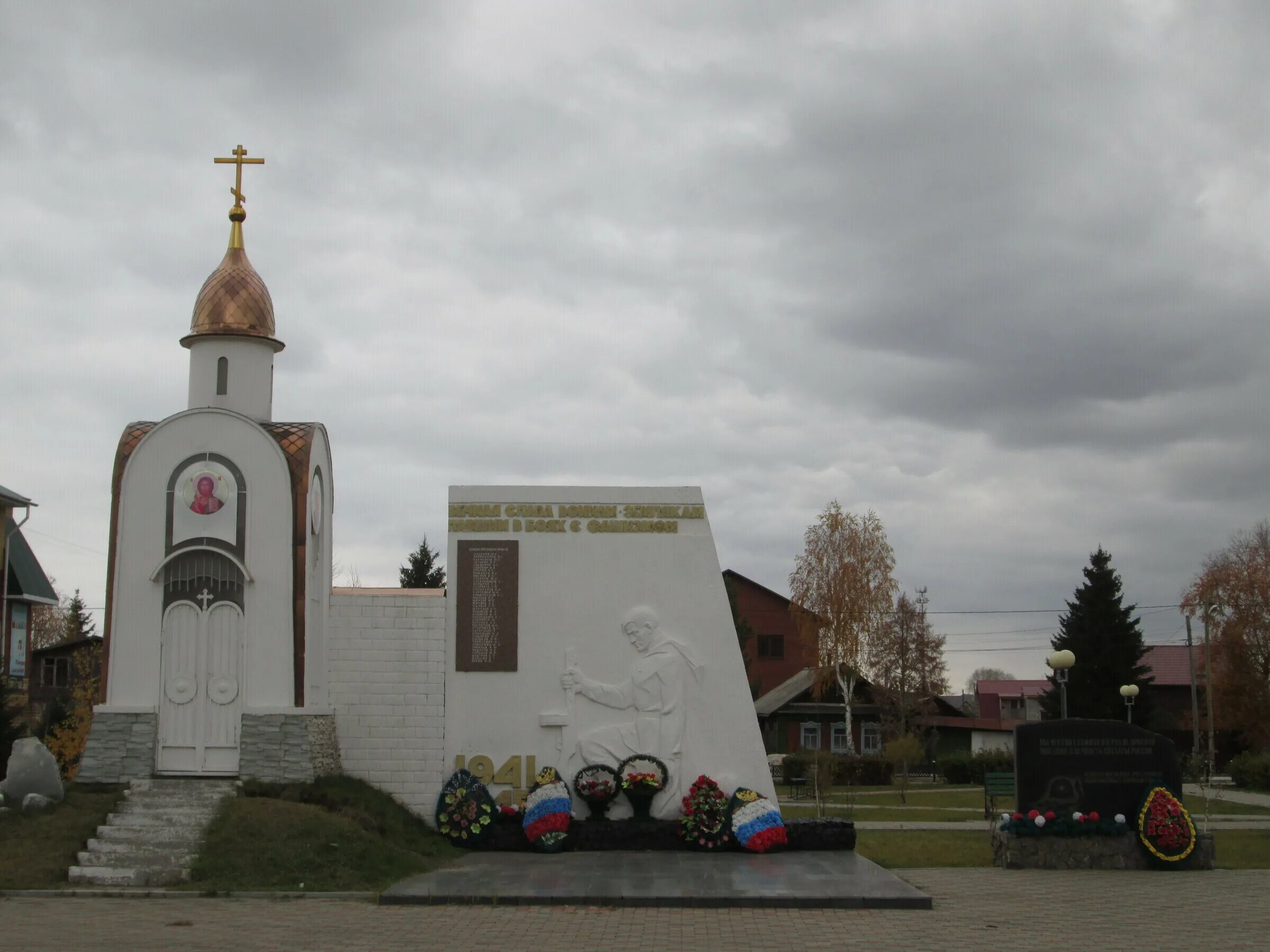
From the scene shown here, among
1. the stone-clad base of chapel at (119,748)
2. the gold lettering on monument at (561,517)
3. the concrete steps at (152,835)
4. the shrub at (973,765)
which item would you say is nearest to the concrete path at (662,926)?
the concrete steps at (152,835)

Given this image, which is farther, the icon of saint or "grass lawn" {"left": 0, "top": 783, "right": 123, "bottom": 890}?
the icon of saint

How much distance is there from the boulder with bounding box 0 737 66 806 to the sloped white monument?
15.9 feet

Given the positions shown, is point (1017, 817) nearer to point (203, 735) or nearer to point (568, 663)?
point (568, 663)

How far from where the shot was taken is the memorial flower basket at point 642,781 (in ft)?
54.0

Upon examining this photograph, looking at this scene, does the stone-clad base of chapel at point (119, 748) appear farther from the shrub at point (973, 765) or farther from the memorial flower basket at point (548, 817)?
the shrub at point (973, 765)

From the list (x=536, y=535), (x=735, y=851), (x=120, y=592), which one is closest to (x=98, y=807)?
(x=120, y=592)

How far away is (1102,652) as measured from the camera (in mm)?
39219

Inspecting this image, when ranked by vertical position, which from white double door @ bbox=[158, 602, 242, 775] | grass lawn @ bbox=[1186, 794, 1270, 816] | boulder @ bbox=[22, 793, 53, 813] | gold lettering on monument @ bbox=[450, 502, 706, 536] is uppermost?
gold lettering on monument @ bbox=[450, 502, 706, 536]

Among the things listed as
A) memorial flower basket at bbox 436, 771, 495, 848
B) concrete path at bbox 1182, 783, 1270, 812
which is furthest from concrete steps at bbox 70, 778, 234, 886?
concrete path at bbox 1182, 783, 1270, 812

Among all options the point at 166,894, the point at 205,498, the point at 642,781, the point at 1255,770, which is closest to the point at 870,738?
the point at 1255,770

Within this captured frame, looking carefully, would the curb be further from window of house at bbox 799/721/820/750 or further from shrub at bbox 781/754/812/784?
window of house at bbox 799/721/820/750

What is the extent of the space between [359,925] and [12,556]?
23.6 metres

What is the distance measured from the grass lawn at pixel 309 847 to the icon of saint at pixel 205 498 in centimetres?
380

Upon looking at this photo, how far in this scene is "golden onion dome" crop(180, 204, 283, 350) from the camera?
17.7 metres
